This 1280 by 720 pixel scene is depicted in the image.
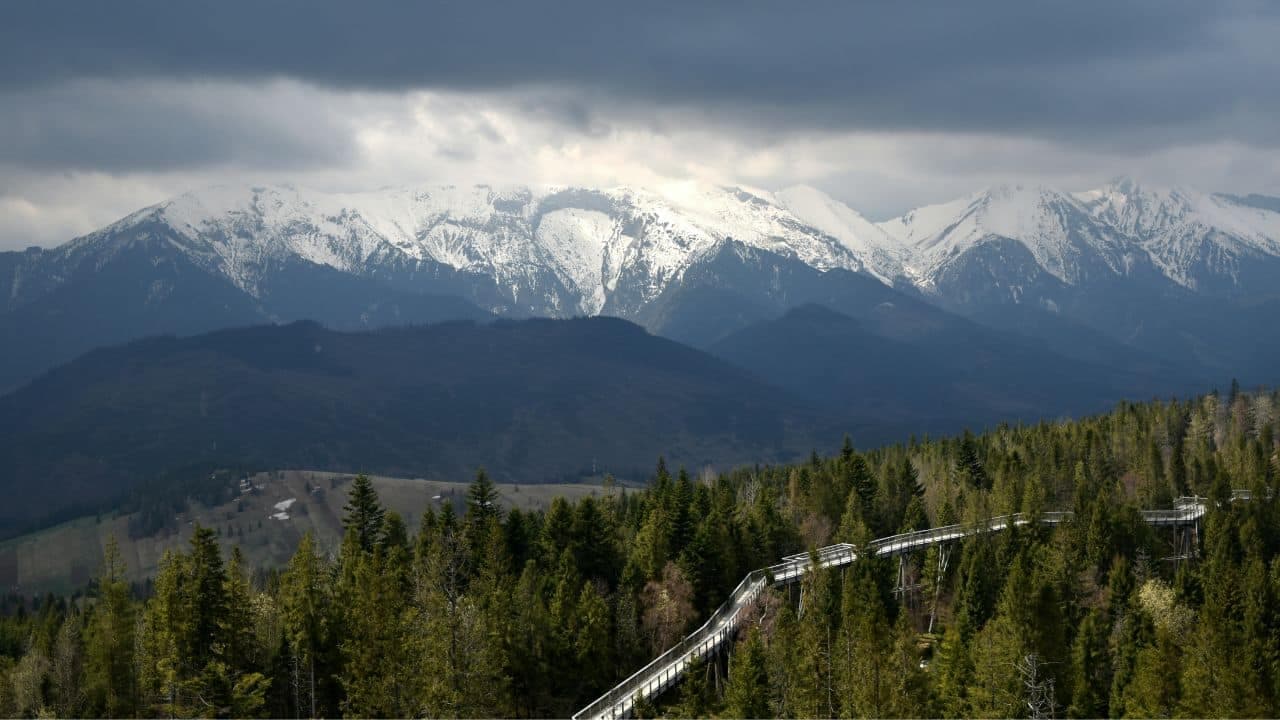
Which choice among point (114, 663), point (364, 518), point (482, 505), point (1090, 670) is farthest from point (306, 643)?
point (1090, 670)

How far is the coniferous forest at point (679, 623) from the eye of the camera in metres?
106

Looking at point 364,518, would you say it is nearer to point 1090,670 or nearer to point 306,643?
point 306,643

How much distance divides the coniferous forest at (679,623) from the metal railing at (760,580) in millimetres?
1524

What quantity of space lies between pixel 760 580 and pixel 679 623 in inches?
522

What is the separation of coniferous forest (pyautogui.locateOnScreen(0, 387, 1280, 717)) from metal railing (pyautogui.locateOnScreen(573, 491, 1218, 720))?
1524 mm

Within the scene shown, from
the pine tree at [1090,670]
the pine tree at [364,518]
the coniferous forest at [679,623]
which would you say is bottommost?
the pine tree at [1090,670]

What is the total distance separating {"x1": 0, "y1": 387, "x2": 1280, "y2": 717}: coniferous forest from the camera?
106 meters

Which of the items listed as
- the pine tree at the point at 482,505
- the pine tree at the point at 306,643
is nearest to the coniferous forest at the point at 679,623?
the pine tree at the point at 306,643

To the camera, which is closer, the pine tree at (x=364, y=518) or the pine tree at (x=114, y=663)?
the pine tree at (x=114, y=663)

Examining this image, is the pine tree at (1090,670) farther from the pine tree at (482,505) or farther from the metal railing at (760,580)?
the pine tree at (482,505)

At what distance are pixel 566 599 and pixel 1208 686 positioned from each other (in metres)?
49.7

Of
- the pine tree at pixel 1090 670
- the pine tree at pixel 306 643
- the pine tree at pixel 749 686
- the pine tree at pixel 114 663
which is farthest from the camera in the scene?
the pine tree at pixel 114 663

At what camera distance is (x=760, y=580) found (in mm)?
139500

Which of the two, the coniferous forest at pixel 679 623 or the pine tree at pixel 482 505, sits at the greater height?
the pine tree at pixel 482 505
